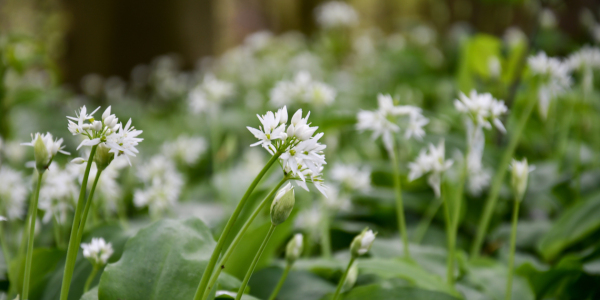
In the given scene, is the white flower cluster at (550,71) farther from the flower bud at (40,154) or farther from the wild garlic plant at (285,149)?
the flower bud at (40,154)

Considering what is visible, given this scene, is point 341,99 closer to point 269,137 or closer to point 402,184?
point 402,184

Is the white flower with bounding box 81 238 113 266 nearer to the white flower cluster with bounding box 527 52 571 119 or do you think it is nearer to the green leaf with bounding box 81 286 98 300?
the green leaf with bounding box 81 286 98 300

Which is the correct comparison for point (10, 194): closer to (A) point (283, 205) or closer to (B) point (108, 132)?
(B) point (108, 132)

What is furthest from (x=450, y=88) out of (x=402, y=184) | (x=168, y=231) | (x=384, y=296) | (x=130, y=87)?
(x=130, y=87)

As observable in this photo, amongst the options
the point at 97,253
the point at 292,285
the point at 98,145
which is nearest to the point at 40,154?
the point at 98,145

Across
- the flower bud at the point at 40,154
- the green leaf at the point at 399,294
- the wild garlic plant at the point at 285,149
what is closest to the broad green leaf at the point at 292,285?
the green leaf at the point at 399,294

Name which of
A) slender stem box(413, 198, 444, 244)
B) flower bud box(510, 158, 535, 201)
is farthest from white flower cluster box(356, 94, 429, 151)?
slender stem box(413, 198, 444, 244)
